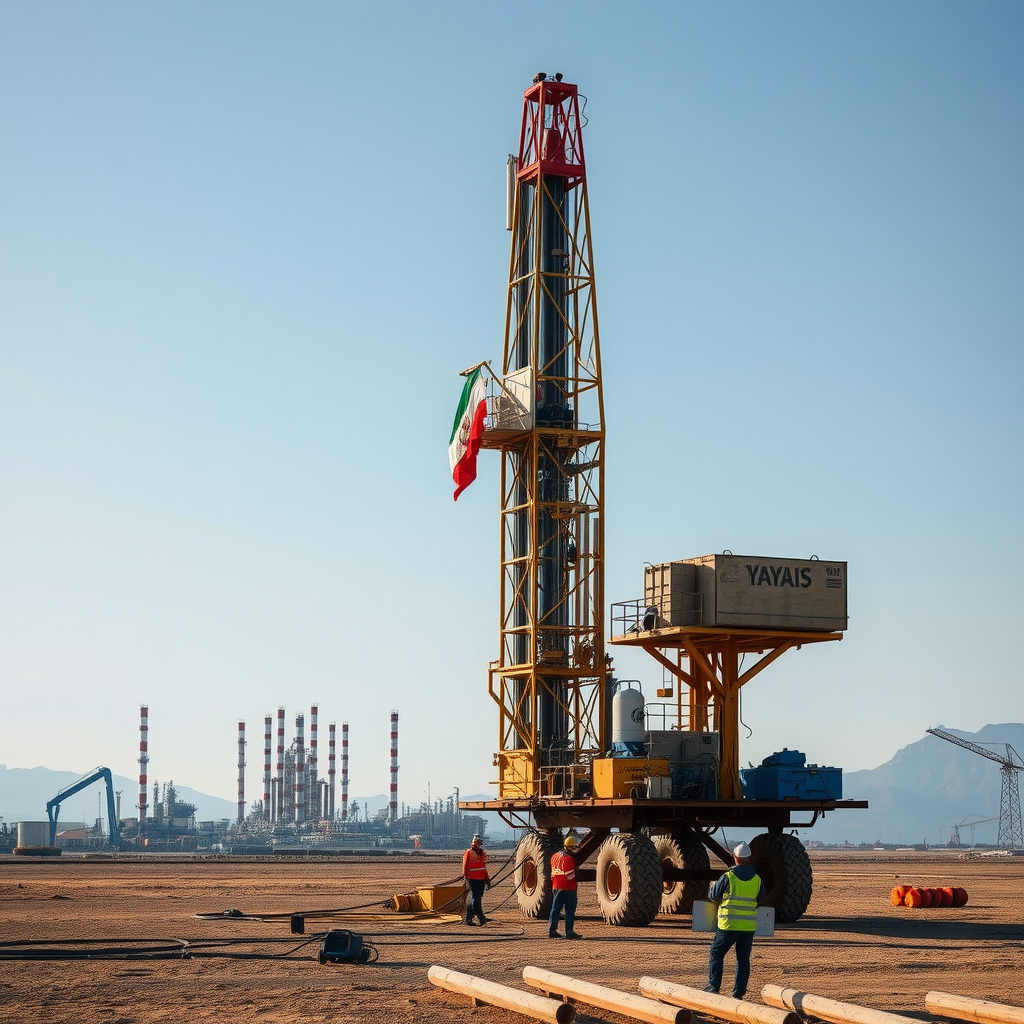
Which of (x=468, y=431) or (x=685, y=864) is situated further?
(x=468, y=431)

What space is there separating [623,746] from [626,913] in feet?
13.2

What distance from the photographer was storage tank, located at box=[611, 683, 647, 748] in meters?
31.1

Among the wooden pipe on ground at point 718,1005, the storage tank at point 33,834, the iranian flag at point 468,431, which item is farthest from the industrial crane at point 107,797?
the wooden pipe on ground at point 718,1005

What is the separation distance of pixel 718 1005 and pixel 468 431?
22986 millimetres

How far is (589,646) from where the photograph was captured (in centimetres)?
3538

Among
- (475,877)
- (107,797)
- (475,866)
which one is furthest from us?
(107,797)

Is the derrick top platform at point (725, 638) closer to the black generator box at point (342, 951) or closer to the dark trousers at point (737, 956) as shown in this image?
the black generator box at point (342, 951)

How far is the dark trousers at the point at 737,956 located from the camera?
53.6 feet

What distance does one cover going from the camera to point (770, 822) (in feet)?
99.5

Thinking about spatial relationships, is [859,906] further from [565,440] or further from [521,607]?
[565,440]

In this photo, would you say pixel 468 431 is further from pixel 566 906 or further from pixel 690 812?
pixel 566 906

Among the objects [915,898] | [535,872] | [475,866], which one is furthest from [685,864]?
[915,898]

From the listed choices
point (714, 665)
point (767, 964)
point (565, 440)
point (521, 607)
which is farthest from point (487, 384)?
point (767, 964)

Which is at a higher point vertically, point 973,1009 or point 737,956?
point 737,956
